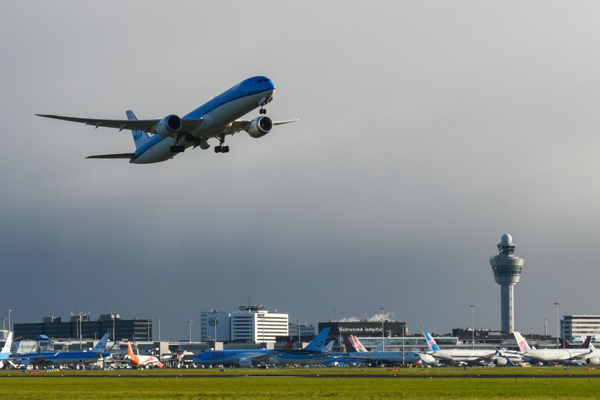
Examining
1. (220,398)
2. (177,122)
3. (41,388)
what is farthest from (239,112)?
(41,388)

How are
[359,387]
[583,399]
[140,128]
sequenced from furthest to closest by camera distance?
1. [359,387]
2. [140,128]
3. [583,399]

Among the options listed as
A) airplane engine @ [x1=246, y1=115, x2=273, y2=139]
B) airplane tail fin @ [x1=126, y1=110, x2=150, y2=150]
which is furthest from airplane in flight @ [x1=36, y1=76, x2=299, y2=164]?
airplane tail fin @ [x1=126, y1=110, x2=150, y2=150]

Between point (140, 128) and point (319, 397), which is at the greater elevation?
point (140, 128)

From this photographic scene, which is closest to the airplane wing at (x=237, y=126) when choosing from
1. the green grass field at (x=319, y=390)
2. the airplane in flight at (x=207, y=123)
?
the airplane in flight at (x=207, y=123)

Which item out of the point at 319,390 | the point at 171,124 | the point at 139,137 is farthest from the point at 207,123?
the point at 319,390

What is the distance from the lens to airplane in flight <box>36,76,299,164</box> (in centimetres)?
9525

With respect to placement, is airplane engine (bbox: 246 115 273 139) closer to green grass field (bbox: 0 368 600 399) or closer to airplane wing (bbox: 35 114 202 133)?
airplane wing (bbox: 35 114 202 133)

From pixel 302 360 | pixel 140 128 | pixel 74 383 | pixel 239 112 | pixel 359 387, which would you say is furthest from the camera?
pixel 302 360

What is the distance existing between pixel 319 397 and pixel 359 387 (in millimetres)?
22202

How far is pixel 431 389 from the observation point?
107m

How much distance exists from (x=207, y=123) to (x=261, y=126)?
6.06 m

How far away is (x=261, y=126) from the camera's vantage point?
4035 inches

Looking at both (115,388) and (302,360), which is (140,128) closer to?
(115,388)

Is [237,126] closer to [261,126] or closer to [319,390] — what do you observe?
[261,126]
